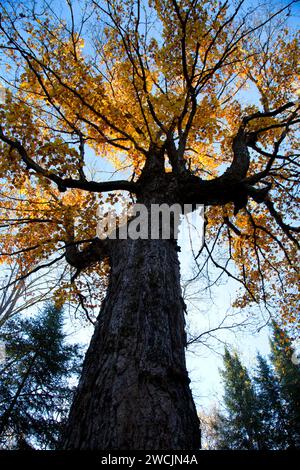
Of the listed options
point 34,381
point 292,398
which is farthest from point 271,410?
point 34,381

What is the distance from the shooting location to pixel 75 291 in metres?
5.41

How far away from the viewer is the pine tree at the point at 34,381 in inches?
301

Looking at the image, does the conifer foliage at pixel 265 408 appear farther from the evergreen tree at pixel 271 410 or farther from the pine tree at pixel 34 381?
the pine tree at pixel 34 381

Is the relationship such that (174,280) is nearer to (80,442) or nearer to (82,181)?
(80,442)

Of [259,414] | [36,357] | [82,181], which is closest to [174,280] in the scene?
[82,181]

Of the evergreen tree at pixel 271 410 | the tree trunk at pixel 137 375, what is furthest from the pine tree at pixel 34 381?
the evergreen tree at pixel 271 410

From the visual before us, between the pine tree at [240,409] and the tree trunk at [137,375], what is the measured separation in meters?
20.3

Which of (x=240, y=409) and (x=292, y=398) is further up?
(x=292, y=398)

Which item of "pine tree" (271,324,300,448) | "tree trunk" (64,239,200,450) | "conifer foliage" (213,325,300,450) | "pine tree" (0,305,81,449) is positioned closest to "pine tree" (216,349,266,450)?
"conifer foliage" (213,325,300,450)

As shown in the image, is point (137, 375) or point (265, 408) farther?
point (265, 408)

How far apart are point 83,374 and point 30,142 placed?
409 centimetres

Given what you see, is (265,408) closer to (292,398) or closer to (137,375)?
(292,398)

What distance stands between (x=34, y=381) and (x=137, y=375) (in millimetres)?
8851

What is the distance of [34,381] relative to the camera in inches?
336
